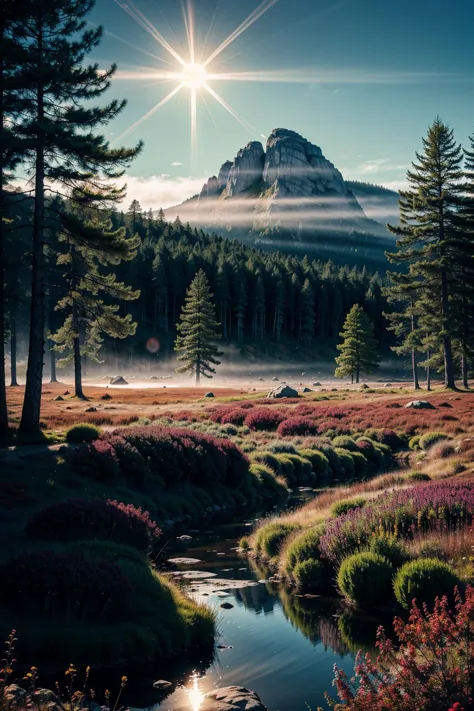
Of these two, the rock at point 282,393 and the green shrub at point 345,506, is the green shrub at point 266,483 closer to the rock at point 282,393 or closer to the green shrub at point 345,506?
the green shrub at point 345,506

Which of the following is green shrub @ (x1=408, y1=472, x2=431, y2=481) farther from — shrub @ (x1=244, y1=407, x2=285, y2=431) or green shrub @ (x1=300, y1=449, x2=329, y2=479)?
shrub @ (x1=244, y1=407, x2=285, y2=431)

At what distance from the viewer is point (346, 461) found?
30.1 metres

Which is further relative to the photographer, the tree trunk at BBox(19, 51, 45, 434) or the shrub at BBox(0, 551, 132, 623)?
the tree trunk at BBox(19, 51, 45, 434)

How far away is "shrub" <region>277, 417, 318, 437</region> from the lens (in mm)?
36344

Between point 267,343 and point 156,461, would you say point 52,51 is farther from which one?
point 267,343

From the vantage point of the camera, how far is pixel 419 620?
22.3ft

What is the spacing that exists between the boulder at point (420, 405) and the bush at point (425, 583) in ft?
106

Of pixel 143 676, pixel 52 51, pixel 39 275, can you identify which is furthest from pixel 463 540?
pixel 52 51

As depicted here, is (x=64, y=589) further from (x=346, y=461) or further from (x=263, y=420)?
(x=263, y=420)

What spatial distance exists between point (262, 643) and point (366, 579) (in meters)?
2.57

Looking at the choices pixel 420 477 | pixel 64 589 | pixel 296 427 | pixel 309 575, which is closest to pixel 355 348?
pixel 296 427

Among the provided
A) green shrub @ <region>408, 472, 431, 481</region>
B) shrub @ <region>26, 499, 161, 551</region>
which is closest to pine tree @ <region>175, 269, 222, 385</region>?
green shrub @ <region>408, 472, 431, 481</region>

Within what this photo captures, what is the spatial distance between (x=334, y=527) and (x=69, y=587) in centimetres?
580

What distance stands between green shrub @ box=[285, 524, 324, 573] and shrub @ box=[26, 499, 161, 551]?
9.62 ft
